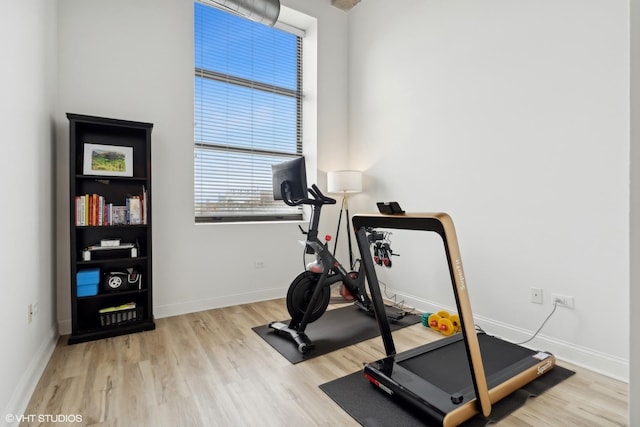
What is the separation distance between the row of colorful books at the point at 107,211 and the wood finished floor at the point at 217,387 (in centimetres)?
96

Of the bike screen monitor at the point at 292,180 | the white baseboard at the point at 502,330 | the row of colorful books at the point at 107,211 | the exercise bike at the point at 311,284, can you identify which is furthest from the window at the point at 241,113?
the exercise bike at the point at 311,284

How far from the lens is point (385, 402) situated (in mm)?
1760

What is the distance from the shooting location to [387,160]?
3.67 metres

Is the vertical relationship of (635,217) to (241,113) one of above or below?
below

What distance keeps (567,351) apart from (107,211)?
12.0 feet

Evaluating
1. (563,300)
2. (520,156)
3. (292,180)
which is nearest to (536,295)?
(563,300)

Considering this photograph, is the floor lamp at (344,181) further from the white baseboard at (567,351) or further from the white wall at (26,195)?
the white wall at (26,195)

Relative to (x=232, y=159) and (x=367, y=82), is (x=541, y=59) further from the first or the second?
(x=232, y=159)

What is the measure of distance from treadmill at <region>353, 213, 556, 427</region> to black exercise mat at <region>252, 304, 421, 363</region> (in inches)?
21.2

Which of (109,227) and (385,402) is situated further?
(109,227)

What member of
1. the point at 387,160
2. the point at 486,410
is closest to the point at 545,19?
the point at 387,160

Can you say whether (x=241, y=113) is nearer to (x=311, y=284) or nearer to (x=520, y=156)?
(x=311, y=284)

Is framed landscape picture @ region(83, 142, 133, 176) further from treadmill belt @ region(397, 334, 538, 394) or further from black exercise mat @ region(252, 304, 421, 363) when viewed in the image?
treadmill belt @ region(397, 334, 538, 394)

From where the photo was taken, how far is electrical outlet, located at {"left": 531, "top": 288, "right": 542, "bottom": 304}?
93.7 inches
